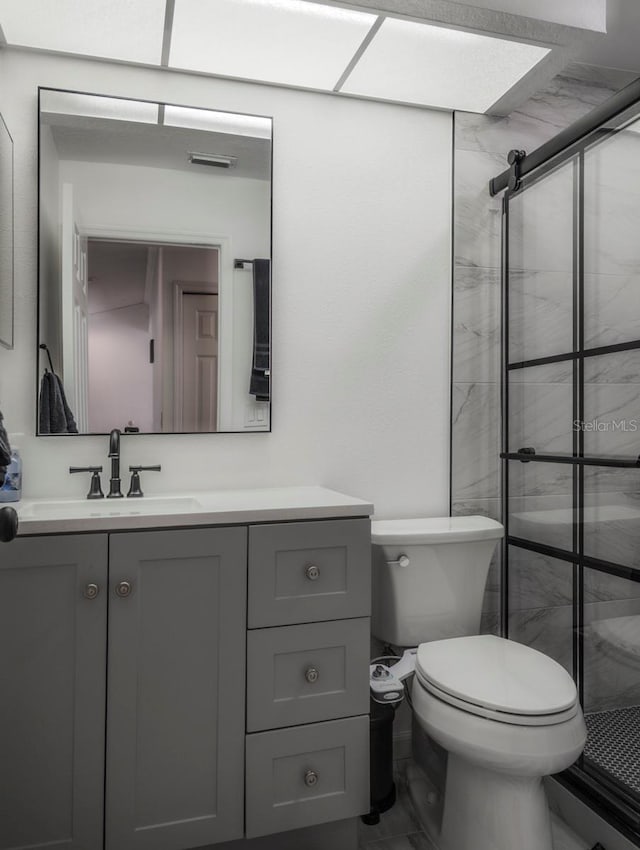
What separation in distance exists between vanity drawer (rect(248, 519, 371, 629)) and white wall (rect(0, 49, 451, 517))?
495 mm

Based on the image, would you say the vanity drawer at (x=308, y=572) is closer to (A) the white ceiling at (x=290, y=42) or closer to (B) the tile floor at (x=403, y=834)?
(B) the tile floor at (x=403, y=834)

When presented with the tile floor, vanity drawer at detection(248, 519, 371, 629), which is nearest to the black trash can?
the tile floor

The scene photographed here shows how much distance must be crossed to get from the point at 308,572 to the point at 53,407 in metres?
0.88

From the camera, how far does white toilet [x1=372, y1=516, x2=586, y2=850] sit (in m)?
1.35

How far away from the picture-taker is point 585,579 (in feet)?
5.74

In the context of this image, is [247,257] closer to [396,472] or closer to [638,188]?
[396,472]

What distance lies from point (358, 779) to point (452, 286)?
5.15 ft

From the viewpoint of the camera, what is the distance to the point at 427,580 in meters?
1.82

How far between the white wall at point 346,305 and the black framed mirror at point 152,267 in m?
0.06

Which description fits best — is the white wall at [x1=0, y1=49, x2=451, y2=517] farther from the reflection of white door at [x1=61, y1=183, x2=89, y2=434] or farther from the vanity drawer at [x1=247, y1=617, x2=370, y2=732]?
the vanity drawer at [x1=247, y1=617, x2=370, y2=732]

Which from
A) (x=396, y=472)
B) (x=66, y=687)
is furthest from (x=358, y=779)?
(x=396, y=472)

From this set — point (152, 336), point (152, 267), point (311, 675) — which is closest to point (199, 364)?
point (152, 336)

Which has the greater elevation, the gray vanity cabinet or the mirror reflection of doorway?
the mirror reflection of doorway

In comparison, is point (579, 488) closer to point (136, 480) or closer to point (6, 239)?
point (136, 480)
